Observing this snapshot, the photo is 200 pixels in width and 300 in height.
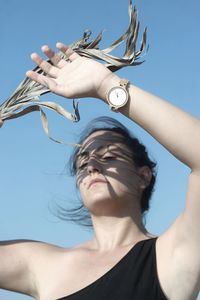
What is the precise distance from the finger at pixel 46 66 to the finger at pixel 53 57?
1.1 inches

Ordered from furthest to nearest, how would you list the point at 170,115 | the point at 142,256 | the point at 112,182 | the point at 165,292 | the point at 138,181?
the point at 138,181
the point at 112,182
the point at 142,256
the point at 165,292
the point at 170,115

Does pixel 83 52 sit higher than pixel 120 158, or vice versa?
pixel 83 52

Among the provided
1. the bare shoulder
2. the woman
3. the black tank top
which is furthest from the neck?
the bare shoulder

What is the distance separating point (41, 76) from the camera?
338cm

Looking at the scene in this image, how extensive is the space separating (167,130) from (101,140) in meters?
1.06

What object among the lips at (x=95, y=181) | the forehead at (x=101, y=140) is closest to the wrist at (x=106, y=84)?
the lips at (x=95, y=181)

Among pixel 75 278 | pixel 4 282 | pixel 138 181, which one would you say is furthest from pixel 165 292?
pixel 4 282

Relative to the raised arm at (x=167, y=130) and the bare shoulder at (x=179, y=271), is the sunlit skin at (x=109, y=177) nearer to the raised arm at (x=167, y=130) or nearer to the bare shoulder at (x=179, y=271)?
the raised arm at (x=167, y=130)

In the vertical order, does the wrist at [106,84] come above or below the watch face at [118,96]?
above

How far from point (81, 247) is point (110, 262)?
0.46m

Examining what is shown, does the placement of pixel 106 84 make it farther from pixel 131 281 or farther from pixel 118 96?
pixel 131 281

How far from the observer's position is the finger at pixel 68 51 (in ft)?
11.1

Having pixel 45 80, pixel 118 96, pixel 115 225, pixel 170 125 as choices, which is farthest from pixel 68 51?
pixel 115 225

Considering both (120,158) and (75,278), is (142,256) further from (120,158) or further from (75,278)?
(120,158)
